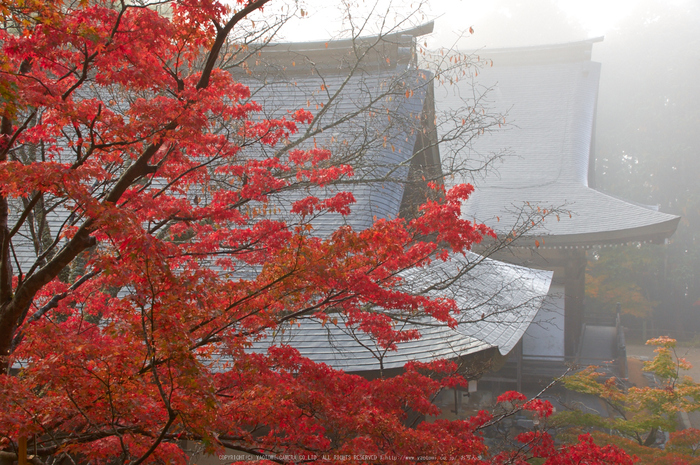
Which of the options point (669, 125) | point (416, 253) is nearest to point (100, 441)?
point (416, 253)

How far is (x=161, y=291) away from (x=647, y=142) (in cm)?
2884

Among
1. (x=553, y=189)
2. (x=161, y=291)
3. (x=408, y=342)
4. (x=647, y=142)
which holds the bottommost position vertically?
(x=408, y=342)

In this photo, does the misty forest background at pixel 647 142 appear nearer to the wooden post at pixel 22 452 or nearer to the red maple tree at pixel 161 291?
the red maple tree at pixel 161 291

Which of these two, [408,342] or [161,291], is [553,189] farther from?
[161,291]

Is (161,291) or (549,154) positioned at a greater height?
(549,154)

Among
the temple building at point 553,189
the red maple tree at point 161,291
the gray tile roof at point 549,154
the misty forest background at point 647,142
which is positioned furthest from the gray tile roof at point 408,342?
the misty forest background at point 647,142

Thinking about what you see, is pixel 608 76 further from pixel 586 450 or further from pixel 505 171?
pixel 586 450

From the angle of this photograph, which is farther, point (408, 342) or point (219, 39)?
point (408, 342)

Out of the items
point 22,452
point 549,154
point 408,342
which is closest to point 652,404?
point 408,342

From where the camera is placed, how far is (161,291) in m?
2.22

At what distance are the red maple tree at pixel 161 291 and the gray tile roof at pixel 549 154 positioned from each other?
5423 mm

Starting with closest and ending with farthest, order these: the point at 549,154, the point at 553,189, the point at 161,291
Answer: the point at 161,291
the point at 553,189
the point at 549,154

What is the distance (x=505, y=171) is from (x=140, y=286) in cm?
1406

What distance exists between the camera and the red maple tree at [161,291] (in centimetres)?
219
